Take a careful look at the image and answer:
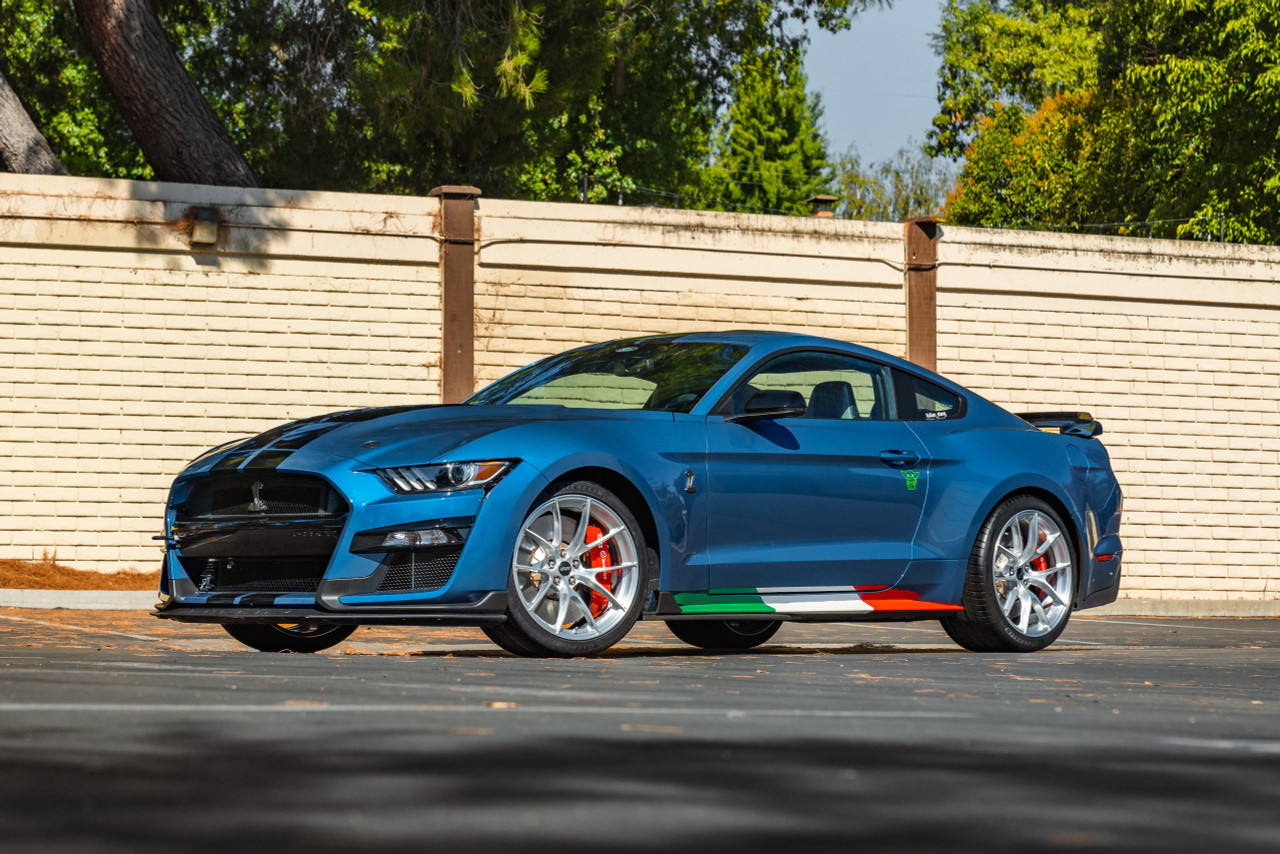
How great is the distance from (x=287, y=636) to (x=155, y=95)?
1302cm

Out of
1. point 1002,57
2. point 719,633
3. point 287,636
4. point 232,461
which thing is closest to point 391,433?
point 232,461

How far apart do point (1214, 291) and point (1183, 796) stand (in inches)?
675

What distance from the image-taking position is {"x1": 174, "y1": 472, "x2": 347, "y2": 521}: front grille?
671 cm

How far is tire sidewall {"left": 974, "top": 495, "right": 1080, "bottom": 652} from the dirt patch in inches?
379

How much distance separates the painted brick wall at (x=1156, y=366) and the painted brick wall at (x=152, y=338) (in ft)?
20.7

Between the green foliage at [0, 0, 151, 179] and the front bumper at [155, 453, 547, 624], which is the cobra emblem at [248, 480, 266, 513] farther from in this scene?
the green foliage at [0, 0, 151, 179]

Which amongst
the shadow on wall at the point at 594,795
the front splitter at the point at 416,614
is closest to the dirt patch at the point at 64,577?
the front splitter at the point at 416,614

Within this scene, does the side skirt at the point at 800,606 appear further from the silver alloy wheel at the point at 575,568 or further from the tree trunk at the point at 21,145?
the tree trunk at the point at 21,145

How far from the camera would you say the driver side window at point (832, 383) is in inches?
320

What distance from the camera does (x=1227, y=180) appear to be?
30.6 m

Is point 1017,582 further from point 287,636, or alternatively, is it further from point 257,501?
point 257,501

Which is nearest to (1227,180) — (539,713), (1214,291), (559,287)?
(1214,291)

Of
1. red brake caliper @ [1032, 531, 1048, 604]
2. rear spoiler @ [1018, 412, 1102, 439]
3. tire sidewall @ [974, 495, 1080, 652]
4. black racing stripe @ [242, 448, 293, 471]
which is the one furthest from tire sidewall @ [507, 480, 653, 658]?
rear spoiler @ [1018, 412, 1102, 439]

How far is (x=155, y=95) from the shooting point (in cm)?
1952
